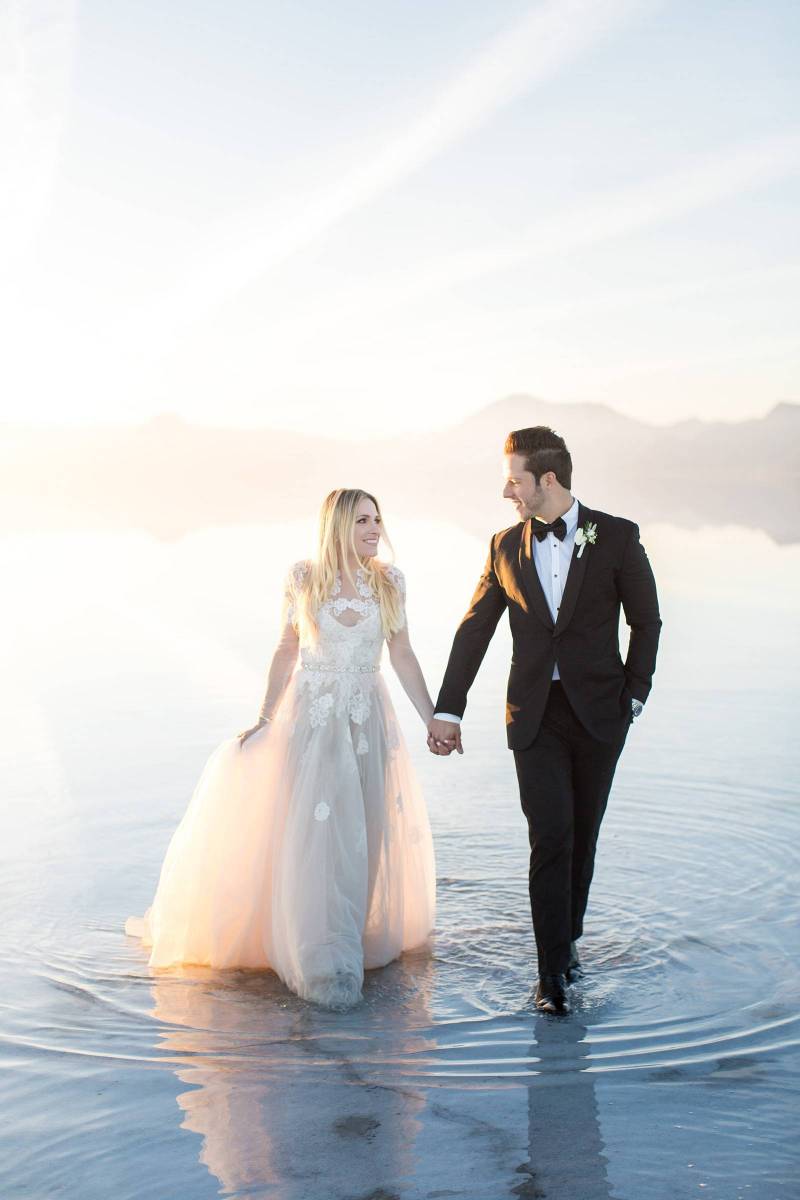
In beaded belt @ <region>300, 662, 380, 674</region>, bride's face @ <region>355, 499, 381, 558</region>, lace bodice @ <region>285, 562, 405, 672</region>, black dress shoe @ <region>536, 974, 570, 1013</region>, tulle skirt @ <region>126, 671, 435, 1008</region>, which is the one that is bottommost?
black dress shoe @ <region>536, 974, 570, 1013</region>

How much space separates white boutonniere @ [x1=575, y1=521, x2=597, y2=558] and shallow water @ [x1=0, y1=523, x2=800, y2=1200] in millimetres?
1555

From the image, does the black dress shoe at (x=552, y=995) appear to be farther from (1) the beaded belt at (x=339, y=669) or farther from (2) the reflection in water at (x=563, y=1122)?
(1) the beaded belt at (x=339, y=669)

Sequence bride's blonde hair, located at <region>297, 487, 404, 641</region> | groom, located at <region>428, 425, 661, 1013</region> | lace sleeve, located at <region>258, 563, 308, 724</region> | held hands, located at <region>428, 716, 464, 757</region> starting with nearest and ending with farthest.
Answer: groom, located at <region>428, 425, 661, 1013</region>
held hands, located at <region>428, 716, 464, 757</region>
bride's blonde hair, located at <region>297, 487, 404, 641</region>
lace sleeve, located at <region>258, 563, 308, 724</region>

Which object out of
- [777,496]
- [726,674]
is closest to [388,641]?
[726,674]

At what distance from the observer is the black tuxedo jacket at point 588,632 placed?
16.0 feet

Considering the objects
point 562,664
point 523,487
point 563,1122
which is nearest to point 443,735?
point 562,664

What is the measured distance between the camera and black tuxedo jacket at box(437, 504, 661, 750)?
16.0 feet

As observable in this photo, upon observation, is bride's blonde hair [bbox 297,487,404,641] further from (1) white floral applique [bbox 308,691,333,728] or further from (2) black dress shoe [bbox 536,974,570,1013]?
(2) black dress shoe [bbox 536,974,570,1013]

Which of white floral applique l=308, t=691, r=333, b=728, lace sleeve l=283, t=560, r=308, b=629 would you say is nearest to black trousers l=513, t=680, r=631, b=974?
white floral applique l=308, t=691, r=333, b=728

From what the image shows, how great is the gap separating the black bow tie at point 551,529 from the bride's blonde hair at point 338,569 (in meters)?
0.79

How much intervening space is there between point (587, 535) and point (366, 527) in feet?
3.20

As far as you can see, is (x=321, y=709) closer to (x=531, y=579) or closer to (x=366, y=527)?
(x=366, y=527)

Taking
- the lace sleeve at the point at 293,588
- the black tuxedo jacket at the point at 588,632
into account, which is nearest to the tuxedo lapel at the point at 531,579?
the black tuxedo jacket at the point at 588,632

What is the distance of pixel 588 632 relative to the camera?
4895mm
